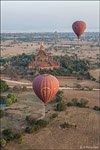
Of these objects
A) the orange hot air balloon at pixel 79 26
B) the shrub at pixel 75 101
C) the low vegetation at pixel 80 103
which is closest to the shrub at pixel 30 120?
the low vegetation at pixel 80 103

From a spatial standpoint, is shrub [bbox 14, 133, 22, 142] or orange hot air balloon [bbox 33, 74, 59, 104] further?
shrub [bbox 14, 133, 22, 142]

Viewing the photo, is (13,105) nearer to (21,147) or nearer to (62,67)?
(21,147)

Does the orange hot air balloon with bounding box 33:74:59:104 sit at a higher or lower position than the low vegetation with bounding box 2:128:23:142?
higher

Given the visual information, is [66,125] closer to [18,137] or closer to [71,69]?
[18,137]

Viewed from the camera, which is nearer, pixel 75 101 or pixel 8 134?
pixel 8 134

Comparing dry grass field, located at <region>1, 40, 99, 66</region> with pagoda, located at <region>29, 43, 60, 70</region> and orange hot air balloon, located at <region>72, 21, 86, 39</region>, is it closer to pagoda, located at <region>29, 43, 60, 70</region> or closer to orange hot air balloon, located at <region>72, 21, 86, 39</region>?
pagoda, located at <region>29, 43, 60, 70</region>

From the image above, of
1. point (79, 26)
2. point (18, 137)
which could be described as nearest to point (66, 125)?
point (18, 137)

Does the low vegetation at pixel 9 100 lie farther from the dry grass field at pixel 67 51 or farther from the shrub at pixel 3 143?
the dry grass field at pixel 67 51

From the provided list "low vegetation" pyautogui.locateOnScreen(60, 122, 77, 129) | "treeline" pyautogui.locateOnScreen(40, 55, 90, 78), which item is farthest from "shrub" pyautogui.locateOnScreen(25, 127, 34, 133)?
"treeline" pyautogui.locateOnScreen(40, 55, 90, 78)
